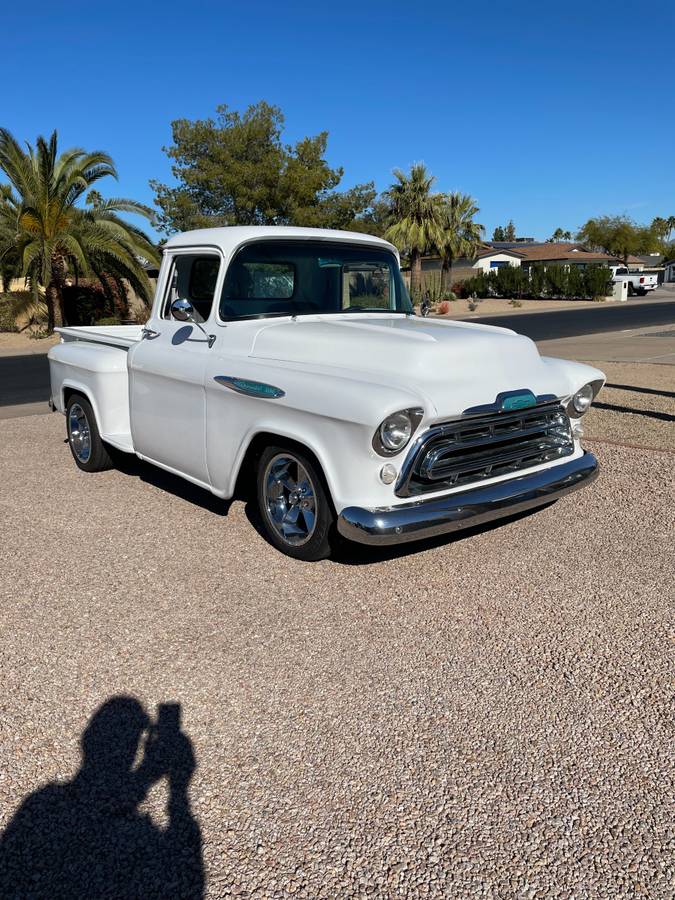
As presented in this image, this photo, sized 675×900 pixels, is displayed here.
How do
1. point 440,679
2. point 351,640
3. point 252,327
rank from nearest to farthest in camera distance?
point 440,679
point 351,640
point 252,327

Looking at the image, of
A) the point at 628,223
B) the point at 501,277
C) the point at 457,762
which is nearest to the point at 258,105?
the point at 501,277

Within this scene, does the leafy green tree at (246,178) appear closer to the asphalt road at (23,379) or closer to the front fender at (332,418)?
the asphalt road at (23,379)

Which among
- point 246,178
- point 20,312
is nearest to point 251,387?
point 20,312

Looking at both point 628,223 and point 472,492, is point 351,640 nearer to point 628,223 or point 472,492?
point 472,492

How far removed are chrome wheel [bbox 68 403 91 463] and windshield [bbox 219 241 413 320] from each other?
2201 mm

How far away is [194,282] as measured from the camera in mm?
5301

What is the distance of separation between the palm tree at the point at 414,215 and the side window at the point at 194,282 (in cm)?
4058

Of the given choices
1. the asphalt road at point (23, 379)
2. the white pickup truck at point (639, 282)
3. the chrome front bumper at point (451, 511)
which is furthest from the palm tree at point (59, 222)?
the white pickup truck at point (639, 282)

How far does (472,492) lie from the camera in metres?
4.11

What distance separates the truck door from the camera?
4.95 metres

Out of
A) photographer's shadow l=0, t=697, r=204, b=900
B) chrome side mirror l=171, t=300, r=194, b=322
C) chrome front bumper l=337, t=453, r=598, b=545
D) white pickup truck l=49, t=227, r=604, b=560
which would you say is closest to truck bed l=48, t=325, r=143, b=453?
white pickup truck l=49, t=227, r=604, b=560

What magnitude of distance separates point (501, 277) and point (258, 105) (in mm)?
19830

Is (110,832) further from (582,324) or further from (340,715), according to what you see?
(582,324)

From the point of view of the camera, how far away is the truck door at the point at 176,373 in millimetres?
4945
